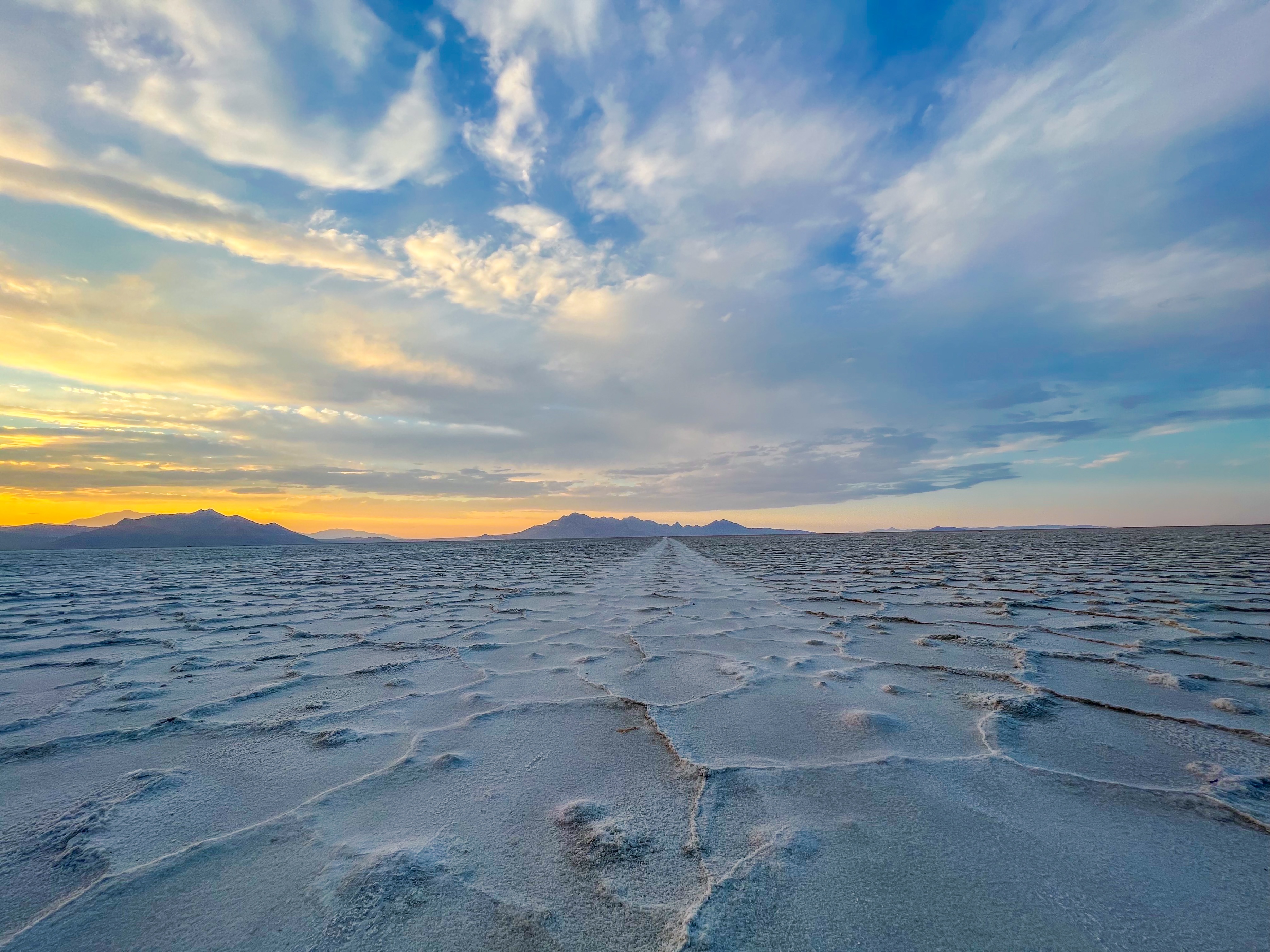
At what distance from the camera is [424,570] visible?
13.2m

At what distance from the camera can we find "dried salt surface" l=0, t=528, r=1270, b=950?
1.20 m

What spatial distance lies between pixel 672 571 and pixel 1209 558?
1128cm

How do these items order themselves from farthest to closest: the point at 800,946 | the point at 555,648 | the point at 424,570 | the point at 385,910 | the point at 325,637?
the point at 424,570, the point at 325,637, the point at 555,648, the point at 385,910, the point at 800,946

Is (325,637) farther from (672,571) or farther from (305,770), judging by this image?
(672,571)

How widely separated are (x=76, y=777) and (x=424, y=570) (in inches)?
463

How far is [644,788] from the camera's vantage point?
179 centimetres

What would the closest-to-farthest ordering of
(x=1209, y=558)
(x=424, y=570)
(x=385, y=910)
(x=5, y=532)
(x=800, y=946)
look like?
(x=800, y=946)
(x=385, y=910)
(x=1209, y=558)
(x=424, y=570)
(x=5, y=532)

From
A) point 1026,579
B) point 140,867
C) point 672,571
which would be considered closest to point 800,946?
point 140,867

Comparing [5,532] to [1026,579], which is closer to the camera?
[1026,579]

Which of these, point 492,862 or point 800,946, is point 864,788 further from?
point 492,862

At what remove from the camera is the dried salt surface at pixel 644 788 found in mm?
1197

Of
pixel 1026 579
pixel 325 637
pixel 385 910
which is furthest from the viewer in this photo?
pixel 1026 579

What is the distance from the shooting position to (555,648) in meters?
3.92

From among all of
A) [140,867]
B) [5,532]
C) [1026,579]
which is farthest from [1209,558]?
[5,532]
